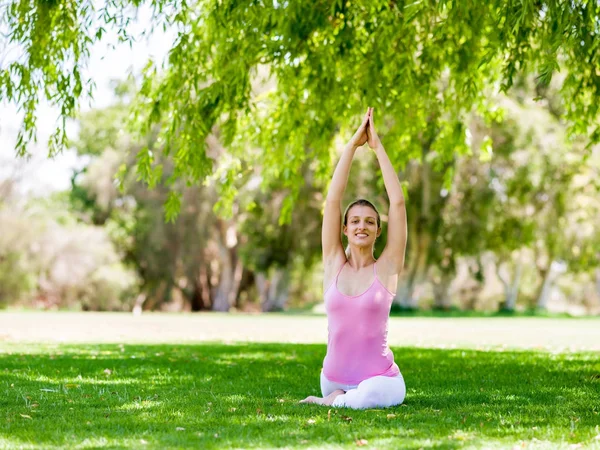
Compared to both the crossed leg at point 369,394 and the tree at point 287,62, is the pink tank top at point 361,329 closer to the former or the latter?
the crossed leg at point 369,394

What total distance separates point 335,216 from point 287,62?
173 inches

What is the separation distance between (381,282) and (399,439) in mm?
1515

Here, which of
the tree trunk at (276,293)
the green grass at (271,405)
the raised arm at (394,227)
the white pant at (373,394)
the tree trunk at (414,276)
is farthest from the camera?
the tree trunk at (276,293)

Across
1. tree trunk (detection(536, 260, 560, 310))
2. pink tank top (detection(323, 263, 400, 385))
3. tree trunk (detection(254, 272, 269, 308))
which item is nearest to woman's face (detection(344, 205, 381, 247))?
pink tank top (detection(323, 263, 400, 385))

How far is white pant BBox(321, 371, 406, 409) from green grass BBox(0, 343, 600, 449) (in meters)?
0.11

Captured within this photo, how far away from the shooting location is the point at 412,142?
12.1m

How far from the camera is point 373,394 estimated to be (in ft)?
19.9

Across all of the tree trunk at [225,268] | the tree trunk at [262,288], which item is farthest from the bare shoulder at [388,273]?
the tree trunk at [262,288]

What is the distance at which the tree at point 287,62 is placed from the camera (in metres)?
9.31

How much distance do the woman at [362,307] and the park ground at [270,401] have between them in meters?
0.22

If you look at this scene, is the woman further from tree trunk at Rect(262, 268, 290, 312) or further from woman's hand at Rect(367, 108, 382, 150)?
tree trunk at Rect(262, 268, 290, 312)

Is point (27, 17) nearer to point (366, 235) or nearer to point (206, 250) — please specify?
point (366, 235)

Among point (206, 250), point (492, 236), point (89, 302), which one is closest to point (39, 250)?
point (89, 302)

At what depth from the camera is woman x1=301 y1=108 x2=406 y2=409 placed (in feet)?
20.0
